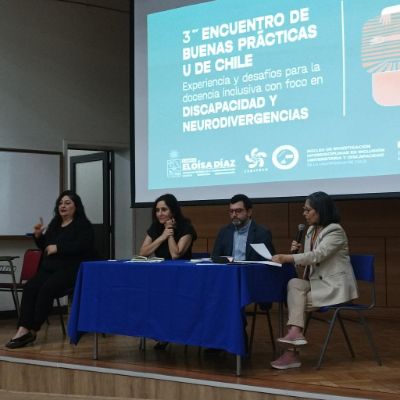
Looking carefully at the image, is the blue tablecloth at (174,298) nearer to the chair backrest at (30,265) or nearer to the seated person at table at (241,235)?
the seated person at table at (241,235)

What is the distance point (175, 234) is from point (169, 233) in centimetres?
10

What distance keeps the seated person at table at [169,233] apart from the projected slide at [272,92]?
106 centimetres

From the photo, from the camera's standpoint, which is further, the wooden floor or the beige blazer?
the beige blazer

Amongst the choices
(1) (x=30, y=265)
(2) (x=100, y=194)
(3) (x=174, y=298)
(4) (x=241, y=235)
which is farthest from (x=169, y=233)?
(2) (x=100, y=194)

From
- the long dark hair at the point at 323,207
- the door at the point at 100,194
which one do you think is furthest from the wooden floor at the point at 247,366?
the door at the point at 100,194

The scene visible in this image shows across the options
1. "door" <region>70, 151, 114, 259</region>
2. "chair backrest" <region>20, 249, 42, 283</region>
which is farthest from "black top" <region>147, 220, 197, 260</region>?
"door" <region>70, 151, 114, 259</region>

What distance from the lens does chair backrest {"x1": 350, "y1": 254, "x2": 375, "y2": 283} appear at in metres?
4.17

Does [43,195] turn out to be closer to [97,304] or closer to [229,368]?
[97,304]

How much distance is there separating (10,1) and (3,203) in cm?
193

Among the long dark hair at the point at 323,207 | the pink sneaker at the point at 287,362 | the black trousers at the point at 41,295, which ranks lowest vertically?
the pink sneaker at the point at 287,362

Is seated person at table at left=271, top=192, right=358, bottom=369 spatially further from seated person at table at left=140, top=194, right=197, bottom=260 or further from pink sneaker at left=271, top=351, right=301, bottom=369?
seated person at table at left=140, top=194, right=197, bottom=260

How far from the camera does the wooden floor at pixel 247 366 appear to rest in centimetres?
360

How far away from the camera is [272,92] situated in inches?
221

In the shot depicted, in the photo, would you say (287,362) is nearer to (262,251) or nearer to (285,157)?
(262,251)
